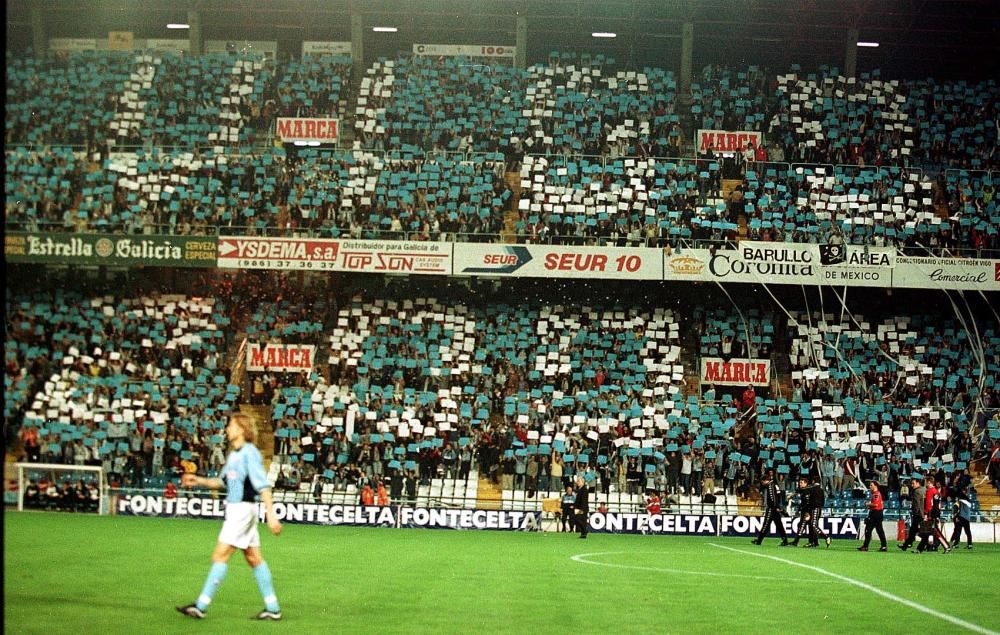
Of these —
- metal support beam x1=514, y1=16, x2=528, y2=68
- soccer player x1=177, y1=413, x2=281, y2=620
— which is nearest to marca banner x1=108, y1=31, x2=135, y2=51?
metal support beam x1=514, y1=16, x2=528, y2=68

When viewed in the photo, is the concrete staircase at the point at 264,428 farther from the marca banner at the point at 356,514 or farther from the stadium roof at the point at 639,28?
the stadium roof at the point at 639,28

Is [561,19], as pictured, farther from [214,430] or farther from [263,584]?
A: [263,584]

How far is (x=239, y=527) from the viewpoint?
1029cm

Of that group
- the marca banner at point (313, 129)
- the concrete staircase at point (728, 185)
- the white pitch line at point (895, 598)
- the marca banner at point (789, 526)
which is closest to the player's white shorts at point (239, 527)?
the white pitch line at point (895, 598)

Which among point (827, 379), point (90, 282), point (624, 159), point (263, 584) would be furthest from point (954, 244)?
point (263, 584)

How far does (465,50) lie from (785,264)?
14.5 meters

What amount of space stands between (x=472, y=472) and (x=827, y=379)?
10.4 m

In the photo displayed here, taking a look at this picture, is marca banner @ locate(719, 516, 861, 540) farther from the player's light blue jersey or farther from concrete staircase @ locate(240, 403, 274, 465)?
the player's light blue jersey

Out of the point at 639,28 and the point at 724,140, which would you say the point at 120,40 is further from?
the point at 724,140

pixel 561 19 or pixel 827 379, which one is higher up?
pixel 561 19

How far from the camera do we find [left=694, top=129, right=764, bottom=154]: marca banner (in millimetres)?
36312

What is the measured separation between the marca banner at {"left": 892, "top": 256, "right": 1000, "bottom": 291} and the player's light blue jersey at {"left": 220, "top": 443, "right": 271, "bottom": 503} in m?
25.4

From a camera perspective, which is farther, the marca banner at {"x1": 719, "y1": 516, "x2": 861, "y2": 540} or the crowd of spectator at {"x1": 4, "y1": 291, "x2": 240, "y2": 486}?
the marca banner at {"x1": 719, "y1": 516, "x2": 861, "y2": 540}

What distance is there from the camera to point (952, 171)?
35.0 metres
